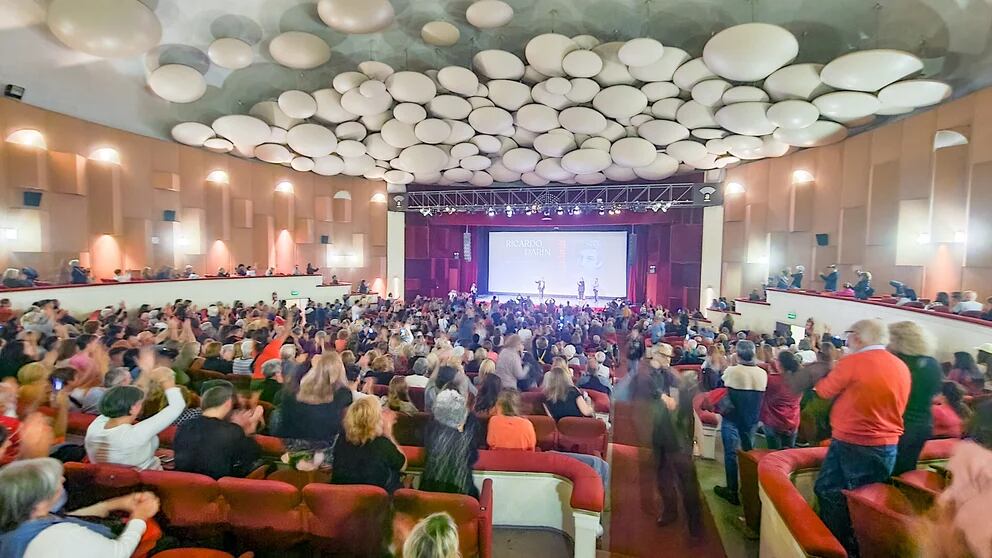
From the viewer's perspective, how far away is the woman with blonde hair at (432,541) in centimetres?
154

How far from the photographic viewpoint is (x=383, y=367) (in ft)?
16.8

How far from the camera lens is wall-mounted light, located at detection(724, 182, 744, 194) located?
1406 centimetres

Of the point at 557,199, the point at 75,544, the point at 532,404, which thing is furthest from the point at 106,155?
the point at 75,544

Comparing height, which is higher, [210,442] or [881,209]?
[881,209]

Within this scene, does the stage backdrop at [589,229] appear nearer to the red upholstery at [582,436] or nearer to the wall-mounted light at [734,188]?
the wall-mounted light at [734,188]

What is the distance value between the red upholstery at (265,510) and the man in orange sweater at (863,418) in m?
2.91

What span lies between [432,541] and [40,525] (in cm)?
143

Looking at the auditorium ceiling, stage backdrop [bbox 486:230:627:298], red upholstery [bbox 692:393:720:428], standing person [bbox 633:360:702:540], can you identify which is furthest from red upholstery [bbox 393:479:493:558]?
stage backdrop [bbox 486:230:627:298]

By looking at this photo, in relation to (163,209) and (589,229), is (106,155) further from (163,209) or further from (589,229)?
(589,229)

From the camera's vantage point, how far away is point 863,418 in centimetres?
254

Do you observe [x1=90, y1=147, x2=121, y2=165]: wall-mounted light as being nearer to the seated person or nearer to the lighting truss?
the lighting truss

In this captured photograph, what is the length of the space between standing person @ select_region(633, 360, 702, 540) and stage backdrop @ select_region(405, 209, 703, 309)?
41.7ft

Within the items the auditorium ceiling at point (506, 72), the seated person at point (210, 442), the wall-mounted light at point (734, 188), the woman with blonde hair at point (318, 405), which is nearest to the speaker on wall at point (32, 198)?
the auditorium ceiling at point (506, 72)

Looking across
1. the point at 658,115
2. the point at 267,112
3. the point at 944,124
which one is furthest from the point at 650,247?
the point at 267,112
